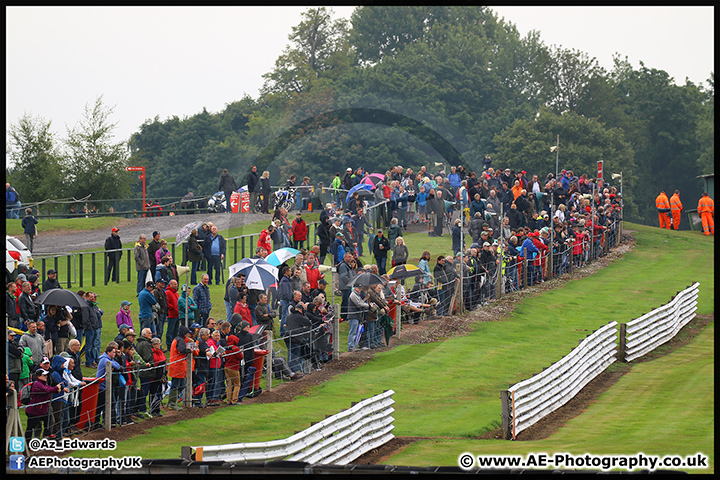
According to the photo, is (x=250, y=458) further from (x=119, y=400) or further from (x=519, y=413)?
(x=519, y=413)

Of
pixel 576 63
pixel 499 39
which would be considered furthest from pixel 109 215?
pixel 499 39

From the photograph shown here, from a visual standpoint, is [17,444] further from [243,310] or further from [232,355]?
[243,310]

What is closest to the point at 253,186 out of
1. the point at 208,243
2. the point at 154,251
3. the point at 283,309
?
the point at 208,243

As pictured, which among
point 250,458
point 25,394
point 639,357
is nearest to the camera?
point 250,458

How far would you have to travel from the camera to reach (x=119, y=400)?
16.6 meters

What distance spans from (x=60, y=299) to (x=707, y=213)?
40371 millimetres

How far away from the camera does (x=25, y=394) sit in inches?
621

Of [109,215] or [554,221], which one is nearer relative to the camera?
[554,221]

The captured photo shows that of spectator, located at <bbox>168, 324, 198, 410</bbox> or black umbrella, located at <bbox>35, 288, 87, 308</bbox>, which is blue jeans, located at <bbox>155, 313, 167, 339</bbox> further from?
spectator, located at <bbox>168, 324, 198, 410</bbox>

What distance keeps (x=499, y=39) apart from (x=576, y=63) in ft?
58.7

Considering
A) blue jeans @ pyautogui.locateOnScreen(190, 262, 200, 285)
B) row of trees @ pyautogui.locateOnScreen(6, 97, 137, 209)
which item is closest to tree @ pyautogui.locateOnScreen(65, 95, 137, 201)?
row of trees @ pyautogui.locateOnScreen(6, 97, 137, 209)

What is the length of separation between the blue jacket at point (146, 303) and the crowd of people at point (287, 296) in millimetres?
29

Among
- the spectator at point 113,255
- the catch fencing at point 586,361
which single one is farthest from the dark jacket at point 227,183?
the catch fencing at point 586,361

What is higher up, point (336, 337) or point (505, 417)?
point (336, 337)
